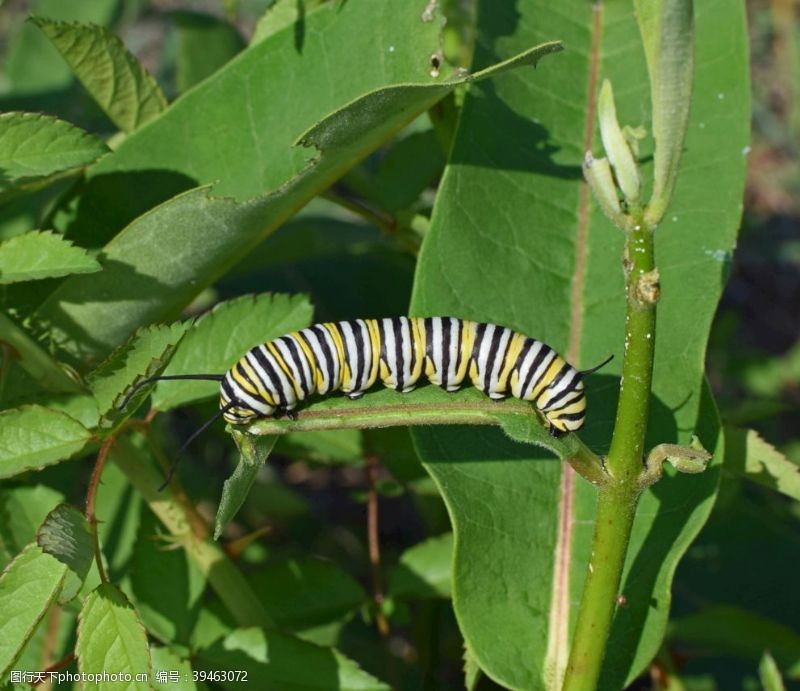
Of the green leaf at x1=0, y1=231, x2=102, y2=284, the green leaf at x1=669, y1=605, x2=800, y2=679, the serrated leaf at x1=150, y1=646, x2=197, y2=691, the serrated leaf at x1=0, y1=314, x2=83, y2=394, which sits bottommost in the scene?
the serrated leaf at x1=150, y1=646, x2=197, y2=691

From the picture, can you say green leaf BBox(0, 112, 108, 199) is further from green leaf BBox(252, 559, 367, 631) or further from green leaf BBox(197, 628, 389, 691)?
green leaf BBox(252, 559, 367, 631)

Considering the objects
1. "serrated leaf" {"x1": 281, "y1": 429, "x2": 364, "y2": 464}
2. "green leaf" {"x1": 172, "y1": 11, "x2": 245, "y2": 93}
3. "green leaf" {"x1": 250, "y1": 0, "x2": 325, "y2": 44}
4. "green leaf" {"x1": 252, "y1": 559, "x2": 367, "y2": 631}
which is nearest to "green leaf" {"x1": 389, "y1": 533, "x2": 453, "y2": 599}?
"green leaf" {"x1": 252, "y1": 559, "x2": 367, "y2": 631}

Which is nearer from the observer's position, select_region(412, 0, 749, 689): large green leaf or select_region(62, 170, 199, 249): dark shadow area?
select_region(412, 0, 749, 689): large green leaf

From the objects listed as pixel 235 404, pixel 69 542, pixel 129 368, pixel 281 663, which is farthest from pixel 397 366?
pixel 69 542

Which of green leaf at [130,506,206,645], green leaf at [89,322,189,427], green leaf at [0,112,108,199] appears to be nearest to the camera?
green leaf at [89,322,189,427]

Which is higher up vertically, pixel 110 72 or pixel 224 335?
pixel 110 72

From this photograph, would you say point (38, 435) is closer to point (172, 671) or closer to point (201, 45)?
point (172, 671)

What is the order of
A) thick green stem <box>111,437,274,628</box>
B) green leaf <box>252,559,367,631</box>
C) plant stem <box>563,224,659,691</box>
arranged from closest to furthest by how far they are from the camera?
plant stem <box>563,224,659,691</box> < thick green stem <box>111,437,274,628</box> < green leaf <box>252,559,367,631</box>
